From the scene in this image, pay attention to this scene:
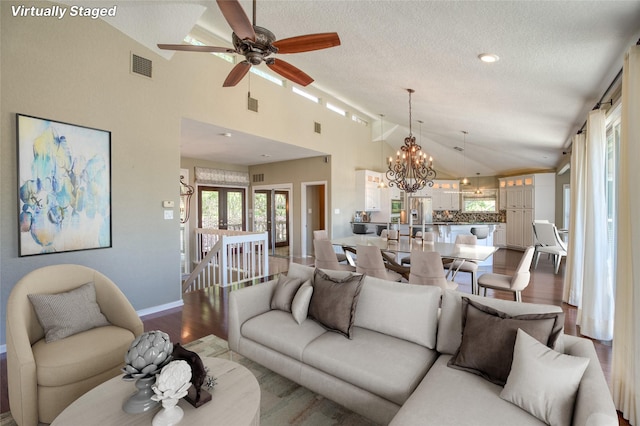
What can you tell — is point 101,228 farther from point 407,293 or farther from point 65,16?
point 407,293

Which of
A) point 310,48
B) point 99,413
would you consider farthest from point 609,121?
point 99,413

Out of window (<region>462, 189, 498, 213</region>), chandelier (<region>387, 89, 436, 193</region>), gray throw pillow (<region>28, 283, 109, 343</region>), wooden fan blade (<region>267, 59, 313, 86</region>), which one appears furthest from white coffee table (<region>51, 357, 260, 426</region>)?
window (<region>462, 189, 498, 213</region>)

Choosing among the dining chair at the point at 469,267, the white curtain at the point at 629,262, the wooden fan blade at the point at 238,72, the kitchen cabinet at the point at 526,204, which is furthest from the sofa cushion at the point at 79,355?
the kitchen cabinet at the point at 526,204

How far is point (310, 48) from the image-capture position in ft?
→ 7.73

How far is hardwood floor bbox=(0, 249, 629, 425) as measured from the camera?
9.43 ft

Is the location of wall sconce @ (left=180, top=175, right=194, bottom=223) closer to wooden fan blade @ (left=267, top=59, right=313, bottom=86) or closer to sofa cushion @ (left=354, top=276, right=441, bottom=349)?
wooden fan blade @ (left=267, top=59, right=313, bottom=86)

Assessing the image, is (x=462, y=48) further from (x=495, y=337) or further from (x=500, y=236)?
(x=500, y=236)

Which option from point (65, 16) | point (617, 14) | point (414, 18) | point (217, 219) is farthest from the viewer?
point (217, 219)

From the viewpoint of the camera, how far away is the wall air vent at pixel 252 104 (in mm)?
5262

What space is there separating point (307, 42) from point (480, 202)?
10.3 meters

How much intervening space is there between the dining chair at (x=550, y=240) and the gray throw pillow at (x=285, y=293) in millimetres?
5610

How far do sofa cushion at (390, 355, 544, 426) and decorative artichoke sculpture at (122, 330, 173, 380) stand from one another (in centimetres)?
114

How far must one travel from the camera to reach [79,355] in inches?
78.6

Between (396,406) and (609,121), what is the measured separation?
148 inches
